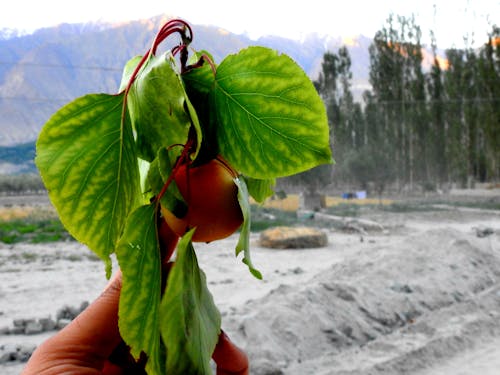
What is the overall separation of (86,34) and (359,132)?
73.8 m

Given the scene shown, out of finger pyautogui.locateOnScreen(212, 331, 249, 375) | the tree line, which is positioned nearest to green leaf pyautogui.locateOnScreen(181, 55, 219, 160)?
finger pyautogui.locateOnScreen(212, 331, 249, 375)

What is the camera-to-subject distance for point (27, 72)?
235ft

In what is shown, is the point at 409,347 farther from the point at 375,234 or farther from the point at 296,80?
the point at 375,234

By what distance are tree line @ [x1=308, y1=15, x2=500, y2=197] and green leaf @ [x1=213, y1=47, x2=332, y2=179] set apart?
16103 millimetres

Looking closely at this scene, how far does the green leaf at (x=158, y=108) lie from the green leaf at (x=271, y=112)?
0.04m

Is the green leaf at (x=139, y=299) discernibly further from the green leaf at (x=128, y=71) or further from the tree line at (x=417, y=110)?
the tree line at (x=417, y=110)

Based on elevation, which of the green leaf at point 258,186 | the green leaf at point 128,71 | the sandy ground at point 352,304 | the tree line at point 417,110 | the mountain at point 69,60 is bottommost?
the sandy ground at point 352,304

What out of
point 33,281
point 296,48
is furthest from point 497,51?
point 296,48

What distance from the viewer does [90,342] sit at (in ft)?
1.69

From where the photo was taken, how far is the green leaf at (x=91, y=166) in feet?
1.23

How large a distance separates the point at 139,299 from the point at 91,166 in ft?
0.35

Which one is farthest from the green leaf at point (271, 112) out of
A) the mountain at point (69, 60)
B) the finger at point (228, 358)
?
the mountain at point (69, 60)

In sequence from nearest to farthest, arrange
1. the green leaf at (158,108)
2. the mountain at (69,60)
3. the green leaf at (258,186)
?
the green leaf at (158,108) < the green leaf at (258,186) < the mountain at (69,60)

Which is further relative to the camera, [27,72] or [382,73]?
[27,72]
